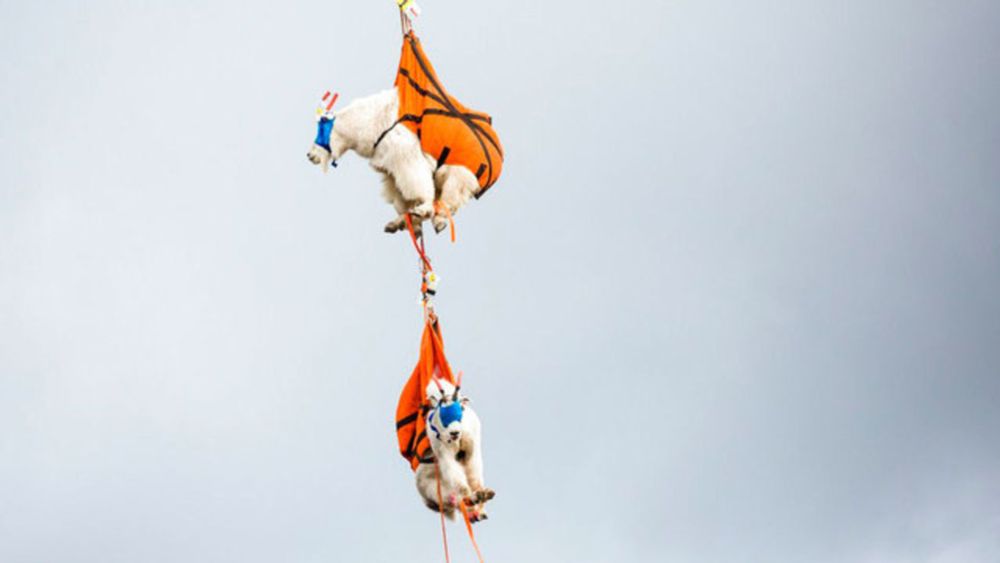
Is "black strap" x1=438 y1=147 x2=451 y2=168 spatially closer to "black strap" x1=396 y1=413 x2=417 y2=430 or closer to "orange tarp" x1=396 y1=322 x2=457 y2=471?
"orange tarp" x1=396 y1=322 x2=457 y2=471

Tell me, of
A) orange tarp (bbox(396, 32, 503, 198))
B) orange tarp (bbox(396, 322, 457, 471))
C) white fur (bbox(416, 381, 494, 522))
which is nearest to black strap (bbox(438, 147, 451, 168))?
orange tarp (bbox(396, 32, 503, 198))

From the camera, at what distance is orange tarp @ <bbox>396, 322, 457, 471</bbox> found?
2588cm

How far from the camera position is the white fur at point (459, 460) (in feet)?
80.9

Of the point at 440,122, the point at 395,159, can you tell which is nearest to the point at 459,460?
the point at 395,159

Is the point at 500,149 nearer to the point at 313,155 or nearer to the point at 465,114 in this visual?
the point at 465,114

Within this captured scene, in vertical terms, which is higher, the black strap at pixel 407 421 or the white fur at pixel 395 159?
the white fur at pixel 395 159

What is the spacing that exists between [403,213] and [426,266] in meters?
0.90

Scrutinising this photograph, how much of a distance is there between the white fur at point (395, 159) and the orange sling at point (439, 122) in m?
0.14

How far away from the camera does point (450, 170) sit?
2627cm

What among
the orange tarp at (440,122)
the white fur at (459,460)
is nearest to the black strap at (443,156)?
the orange tarp at (440,122)

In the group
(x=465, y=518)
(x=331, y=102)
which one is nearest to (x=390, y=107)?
(x=331, y=102)

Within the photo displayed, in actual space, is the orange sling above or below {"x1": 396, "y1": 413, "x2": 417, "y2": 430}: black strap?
above

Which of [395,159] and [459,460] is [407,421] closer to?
[459,460]

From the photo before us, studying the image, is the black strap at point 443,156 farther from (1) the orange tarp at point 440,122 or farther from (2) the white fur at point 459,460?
(2) the white fur at point 459,460
